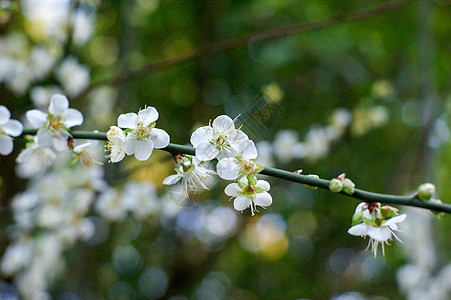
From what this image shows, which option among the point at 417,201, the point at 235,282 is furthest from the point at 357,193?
the point at 235,282

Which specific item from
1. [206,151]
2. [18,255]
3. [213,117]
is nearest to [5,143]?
[206,151]

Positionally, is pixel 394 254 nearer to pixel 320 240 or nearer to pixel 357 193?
pixel 320 240

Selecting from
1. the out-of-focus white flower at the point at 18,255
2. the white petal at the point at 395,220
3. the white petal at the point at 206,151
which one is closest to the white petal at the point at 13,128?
the white petal at the point at 206,151

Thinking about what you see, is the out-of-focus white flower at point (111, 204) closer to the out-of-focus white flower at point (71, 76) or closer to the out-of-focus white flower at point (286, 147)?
the out-of-focus white flower at point (71, 76)

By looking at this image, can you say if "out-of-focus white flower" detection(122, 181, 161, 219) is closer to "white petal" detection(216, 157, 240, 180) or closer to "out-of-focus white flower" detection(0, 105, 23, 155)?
"out-of-focus white flower" detection(0, 105, 23, 155)

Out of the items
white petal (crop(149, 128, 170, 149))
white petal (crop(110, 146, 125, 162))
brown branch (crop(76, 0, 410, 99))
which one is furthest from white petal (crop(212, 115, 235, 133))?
brown branch (crop(76, 0, 410, 99))

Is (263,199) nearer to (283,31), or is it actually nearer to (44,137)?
(44,137)
